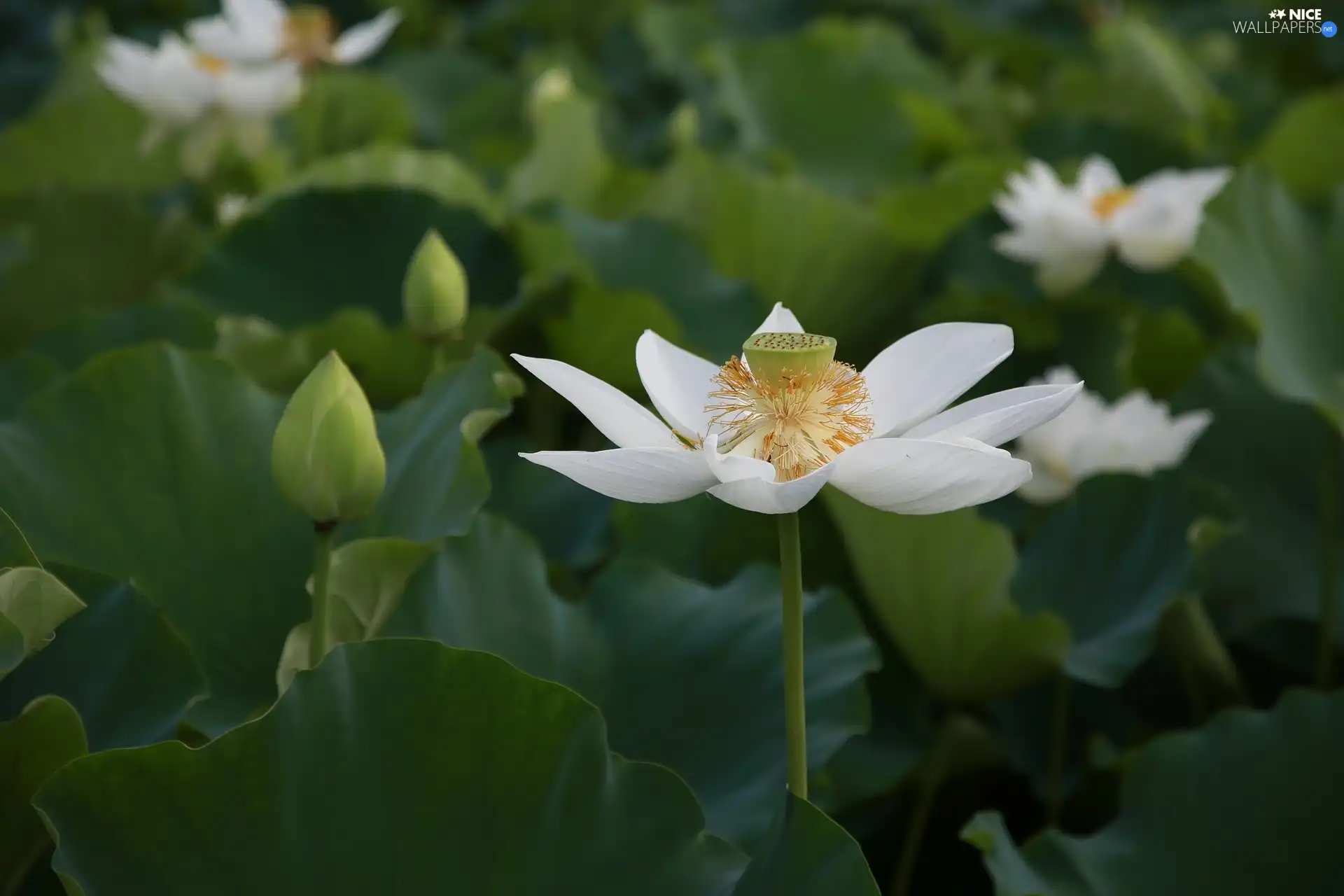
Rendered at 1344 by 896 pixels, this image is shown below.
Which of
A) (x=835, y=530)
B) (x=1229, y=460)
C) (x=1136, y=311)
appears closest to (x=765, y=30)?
(x=1136, y=311)

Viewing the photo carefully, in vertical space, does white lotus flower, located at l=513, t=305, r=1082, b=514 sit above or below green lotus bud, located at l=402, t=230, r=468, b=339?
above

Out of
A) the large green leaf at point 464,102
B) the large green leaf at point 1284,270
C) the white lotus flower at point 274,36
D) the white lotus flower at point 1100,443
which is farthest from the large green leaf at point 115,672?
the large green leaf at point 464,102

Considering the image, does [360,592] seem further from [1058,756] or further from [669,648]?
[1058,756]

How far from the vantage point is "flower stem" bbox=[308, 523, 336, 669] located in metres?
0.64

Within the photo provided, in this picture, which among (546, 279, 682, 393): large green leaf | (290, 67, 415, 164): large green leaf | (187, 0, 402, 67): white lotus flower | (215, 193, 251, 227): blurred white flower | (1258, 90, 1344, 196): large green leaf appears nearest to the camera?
(546, 279, 682, 393): large green leaf

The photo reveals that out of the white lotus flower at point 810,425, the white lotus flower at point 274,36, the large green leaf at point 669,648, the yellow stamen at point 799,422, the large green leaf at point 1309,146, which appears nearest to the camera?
the white lotus flower at point 810,425

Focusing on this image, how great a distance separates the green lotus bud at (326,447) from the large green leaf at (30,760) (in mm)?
137

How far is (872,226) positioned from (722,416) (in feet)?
2.53

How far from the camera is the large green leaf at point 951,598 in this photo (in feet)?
2.83

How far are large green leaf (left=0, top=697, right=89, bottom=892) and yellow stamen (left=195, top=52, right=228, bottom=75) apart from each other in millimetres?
1037

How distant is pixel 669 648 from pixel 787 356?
25 centimetres

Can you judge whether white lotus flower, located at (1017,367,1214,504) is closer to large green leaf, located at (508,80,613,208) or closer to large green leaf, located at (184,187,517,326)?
large green leaf, located at (184,187,517,326)

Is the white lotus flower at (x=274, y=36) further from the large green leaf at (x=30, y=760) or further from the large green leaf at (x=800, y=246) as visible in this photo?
the large green leaf at (x=30, y=760)

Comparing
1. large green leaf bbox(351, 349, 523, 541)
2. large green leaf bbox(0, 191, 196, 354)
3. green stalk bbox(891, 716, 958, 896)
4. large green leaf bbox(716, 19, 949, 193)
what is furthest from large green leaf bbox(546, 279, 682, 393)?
large green leaf bbox(716, 19, 949, 193)
